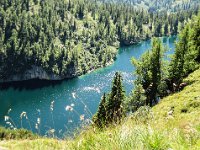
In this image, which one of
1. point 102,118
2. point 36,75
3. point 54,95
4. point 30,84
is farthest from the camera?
point 36,75

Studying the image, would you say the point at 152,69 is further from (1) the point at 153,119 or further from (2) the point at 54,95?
(2) the point at 54,95

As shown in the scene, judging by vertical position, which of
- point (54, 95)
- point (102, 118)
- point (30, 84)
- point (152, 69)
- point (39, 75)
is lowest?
point (39, 75)

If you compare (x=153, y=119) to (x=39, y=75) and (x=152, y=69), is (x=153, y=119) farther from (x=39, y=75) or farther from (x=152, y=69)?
(x=39, y=75)

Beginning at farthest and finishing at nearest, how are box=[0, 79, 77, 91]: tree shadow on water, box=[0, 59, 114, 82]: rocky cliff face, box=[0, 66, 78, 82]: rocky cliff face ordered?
box=[0, 59, 114, 82]: rocky cliff face
box=[0, 66, 78, 82]: rocky cliff face
box=[0, 79, 77, 91]: tree shadow on water

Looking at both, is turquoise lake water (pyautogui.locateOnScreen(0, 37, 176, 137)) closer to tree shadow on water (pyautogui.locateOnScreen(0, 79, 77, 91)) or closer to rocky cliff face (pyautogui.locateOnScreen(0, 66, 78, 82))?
tree shadow on water (pyautogui.locateOnScreen(0, 79, 77, 91))

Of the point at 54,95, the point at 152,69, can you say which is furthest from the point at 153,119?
the point at 54,95

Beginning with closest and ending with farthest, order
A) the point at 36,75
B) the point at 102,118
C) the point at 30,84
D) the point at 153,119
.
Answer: the point at 153,119 < the point at 102,118 < the point at 30,84 < the point at 36,75

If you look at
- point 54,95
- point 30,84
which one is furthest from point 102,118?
point 30,84

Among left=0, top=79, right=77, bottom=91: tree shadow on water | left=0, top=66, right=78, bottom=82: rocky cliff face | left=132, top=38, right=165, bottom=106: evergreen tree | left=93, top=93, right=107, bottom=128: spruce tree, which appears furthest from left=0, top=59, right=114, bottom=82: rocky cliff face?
left=93, top=93, right=107, bottom=128: spruce tree

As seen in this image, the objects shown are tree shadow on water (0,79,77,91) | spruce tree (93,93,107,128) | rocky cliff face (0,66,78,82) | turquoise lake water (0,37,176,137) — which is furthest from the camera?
rocky cliff face (0,66,78,82)

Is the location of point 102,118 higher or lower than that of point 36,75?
higher

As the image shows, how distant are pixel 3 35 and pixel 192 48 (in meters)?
146

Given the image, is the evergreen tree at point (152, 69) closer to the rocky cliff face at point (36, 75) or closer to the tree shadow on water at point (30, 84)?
the tree shadow on water at point (30, 84)

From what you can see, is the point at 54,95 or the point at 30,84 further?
the point at 30,84
